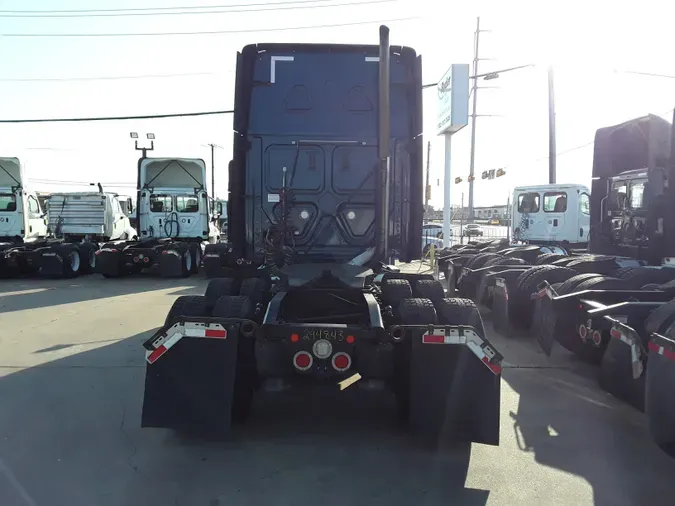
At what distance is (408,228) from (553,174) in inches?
691

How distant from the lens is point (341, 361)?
→ 13.4 feet

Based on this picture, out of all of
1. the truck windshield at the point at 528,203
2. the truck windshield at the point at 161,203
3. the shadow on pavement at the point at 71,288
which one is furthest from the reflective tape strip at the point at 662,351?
the truck windshield at the point at 161,203

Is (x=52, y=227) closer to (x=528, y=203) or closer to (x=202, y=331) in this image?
(x=528, y=203)

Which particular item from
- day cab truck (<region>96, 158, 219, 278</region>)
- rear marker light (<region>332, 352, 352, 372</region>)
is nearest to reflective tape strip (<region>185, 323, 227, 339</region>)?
rear marker light (<region>332, 352, 352, 372</region>)

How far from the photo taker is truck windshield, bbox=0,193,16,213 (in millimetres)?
16562

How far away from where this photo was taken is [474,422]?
12.9 feet

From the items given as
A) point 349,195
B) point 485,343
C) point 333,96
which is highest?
point 333,96

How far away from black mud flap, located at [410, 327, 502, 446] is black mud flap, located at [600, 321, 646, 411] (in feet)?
3.71

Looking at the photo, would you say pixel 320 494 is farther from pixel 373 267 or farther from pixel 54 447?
pixel 373 267

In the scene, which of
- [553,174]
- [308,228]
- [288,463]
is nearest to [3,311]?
[308,228]

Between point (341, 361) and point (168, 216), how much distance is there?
1481 centimetres

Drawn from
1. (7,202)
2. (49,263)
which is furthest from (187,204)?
(7,202)

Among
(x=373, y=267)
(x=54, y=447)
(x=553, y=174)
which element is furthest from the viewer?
(x=553, y=174)

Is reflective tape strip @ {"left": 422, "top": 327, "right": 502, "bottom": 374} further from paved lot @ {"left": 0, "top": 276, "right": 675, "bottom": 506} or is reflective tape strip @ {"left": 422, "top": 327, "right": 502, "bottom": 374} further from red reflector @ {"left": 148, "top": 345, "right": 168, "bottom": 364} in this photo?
red reflector @ {"left": 148, "top": 345, "right": 168, "bottom": 364}
